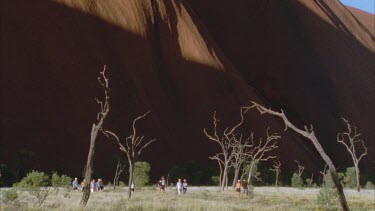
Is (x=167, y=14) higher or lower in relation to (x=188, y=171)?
higher

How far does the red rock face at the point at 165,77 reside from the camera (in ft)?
145

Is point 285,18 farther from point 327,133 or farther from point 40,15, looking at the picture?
point 40,15

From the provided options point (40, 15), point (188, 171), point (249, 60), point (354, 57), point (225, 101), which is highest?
point (354, 57)

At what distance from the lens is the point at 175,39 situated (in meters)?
65.1

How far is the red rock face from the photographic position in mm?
44188

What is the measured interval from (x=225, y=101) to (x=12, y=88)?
97.1 ft

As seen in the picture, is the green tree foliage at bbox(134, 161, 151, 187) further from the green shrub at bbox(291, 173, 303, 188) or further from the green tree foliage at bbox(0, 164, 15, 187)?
the green shrub at bbox(291, 173, 303, 188)

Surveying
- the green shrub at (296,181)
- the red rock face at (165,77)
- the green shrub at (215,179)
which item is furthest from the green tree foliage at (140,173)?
the green shrub at (296,181)

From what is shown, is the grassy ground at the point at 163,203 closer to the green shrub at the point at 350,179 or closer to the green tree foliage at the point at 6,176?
the green tree foliage at the point at 6,176

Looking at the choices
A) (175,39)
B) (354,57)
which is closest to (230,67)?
(175,39)

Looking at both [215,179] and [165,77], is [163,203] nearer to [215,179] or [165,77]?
[215,179]

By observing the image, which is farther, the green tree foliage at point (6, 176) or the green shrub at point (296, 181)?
the green shrub at point (296, 181)

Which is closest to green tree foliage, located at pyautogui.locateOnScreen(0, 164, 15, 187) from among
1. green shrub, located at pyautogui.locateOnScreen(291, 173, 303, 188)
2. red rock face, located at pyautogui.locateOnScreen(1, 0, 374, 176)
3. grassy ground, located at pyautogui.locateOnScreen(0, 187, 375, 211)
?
red rock face, located at pyautogui.locateOnScreen(1, 0, 374, 176)

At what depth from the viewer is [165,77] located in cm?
5931
